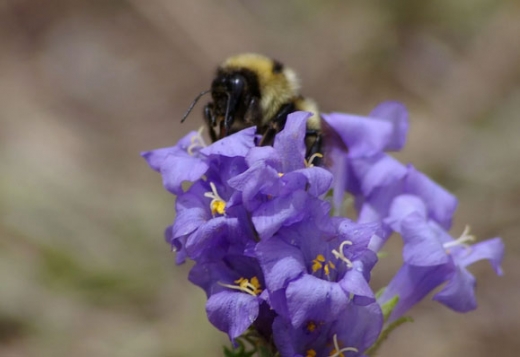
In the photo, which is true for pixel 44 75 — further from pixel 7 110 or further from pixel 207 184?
pixel 207 184

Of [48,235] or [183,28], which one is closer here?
[48,235]

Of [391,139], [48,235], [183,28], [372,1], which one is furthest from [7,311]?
[372,1]

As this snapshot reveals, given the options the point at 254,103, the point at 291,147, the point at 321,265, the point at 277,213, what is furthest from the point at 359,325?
the point at 254,103

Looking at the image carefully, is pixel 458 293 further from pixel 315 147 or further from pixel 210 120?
pixel 210 120

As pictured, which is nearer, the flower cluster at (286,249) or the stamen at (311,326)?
the flower cluster at (286,249)

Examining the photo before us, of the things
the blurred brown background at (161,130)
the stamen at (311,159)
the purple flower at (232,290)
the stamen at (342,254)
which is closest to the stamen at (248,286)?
the purple flower at (232,290)

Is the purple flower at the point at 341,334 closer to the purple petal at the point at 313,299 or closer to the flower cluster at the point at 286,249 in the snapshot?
the flower cluster at the point at 286,249

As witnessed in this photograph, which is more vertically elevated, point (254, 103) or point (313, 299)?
point (254, 103)
